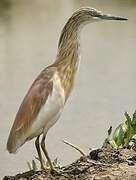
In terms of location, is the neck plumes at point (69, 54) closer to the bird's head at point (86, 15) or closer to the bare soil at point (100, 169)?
the bird's head at point (86, 15)

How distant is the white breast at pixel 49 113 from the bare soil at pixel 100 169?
0.78ft

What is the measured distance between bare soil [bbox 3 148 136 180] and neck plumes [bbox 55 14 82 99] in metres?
0.39

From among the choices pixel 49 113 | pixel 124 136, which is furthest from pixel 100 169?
pixel 124 136

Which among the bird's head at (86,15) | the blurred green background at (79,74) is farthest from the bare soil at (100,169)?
the blurred green background at (79,74)

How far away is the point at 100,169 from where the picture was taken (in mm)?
3088

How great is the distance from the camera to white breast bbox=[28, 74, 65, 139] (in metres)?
3.22

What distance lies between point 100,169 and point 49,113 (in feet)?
1.33

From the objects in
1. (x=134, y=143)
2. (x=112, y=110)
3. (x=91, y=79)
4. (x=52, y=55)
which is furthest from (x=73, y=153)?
(x=52, y=55)

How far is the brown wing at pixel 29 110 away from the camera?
3.21 m

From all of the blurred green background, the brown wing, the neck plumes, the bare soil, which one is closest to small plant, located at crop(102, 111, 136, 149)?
the bare soil

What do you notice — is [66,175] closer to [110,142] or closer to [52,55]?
[110,142]

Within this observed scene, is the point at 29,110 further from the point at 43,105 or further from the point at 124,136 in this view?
the point at 124,136

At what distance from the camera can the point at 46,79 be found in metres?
3.26

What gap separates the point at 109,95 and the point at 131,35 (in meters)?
4.35
